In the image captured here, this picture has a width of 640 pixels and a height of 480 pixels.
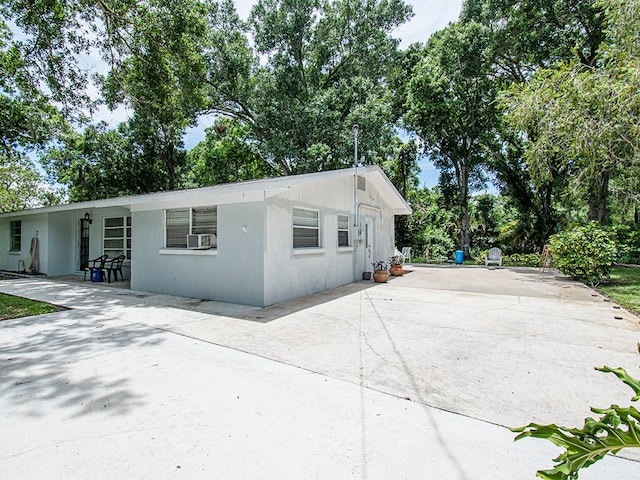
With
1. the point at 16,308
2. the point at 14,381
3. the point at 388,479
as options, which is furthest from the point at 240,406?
the point at 16,308

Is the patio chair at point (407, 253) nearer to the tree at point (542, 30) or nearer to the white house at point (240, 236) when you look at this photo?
the white house at point (240, 236)

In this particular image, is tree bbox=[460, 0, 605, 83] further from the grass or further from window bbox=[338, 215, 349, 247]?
window bbox=[338, 215, 349, 247]

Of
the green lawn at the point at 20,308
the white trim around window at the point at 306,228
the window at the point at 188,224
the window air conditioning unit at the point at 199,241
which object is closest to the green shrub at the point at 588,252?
the white trim around window at the point at 306,228

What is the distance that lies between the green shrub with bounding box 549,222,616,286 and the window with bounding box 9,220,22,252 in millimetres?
20855

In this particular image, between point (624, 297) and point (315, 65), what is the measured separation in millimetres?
17935

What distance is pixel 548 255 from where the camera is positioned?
14406 mm

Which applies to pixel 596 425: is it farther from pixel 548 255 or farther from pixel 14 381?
pixel 548 255

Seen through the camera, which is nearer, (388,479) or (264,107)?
(388,479)

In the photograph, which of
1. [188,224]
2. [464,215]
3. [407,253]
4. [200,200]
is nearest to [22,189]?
[188,224]

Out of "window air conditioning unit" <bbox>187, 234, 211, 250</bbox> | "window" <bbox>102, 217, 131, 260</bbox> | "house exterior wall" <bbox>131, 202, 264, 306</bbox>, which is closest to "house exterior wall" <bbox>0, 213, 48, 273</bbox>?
"window" <bbox>102, 217, 131, 260</bbox>

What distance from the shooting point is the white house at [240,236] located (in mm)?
7344

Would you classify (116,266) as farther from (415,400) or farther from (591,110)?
(591,110)

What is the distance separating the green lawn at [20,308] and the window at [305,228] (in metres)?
5.31

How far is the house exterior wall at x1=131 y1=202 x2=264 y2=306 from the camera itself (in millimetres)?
7293
